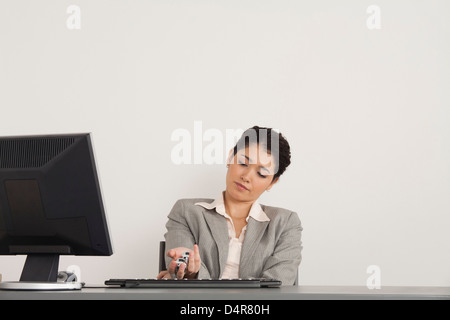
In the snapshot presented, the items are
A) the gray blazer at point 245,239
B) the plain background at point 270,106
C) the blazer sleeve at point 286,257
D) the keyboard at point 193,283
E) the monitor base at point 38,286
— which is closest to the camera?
the monitor base at point 38,286

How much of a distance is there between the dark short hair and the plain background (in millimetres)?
436

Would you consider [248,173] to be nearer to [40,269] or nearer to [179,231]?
[179,231]

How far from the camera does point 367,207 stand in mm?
3213

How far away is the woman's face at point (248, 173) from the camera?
2637mm

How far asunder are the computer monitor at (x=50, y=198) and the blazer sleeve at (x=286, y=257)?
2.82ft

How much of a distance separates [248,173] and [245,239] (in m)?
0.27

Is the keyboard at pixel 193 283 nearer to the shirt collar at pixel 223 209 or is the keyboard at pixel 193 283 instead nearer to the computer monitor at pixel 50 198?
the computer monitor at pixel 50 198

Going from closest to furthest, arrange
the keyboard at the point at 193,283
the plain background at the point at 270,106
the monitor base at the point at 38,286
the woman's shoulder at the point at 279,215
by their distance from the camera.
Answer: the monitor base at the point at 38,286 < the keyboard at the point at 193,283 < the woman's shoulder at the point at 279,215 < the plain background at the point at 270,106

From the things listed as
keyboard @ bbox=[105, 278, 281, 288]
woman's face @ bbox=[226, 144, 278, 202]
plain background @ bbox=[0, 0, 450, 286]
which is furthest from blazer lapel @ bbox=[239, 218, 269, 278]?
keyboard @ bbox=[105, 278, 281, 288]

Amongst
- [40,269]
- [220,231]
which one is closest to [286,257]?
[220,231]

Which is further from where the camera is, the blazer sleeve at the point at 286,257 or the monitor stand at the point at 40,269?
the blazer sleeve at the point at 286,257

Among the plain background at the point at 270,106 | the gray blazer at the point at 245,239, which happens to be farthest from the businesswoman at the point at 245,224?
the plain background at the point at 270,106

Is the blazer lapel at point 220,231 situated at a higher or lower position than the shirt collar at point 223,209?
lower

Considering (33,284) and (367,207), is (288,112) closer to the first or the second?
(367,207)
